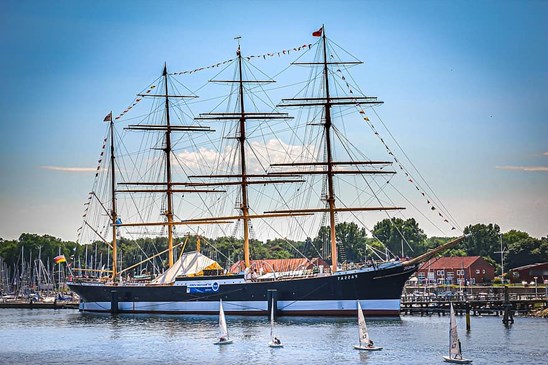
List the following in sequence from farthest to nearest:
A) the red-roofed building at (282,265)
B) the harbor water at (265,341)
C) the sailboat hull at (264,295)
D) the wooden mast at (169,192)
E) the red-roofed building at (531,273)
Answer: the red-roofed building at (531,273)
the wooden mast at (169,192)
the red-roofed building at (282,265)
the sailboat hull at (264,295)
the harbor water at (265,341)

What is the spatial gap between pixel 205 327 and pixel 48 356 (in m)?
22.2

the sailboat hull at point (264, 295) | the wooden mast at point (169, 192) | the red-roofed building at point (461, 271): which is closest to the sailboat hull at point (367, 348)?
the sailboat hull at point (264, 295)

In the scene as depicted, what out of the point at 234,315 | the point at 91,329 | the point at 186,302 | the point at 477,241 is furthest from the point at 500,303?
the point at 477,241

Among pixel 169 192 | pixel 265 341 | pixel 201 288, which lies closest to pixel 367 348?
pixel 265 341

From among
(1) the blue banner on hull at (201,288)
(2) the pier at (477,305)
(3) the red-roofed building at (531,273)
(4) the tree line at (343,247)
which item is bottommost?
(2) the pier at (477,305)

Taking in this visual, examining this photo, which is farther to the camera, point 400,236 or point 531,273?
point 400,236

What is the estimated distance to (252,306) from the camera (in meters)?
91.8

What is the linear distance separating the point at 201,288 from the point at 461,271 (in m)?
60.7

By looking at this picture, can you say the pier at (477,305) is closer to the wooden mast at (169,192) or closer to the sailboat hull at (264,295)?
the sailboat hull at (264,295)

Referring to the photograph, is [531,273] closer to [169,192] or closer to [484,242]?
[484,242]

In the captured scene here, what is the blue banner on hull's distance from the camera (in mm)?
95250

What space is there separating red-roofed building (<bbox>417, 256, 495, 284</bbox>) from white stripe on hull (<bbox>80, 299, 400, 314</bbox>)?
55.5 m

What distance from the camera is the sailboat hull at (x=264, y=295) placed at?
83.3 metres

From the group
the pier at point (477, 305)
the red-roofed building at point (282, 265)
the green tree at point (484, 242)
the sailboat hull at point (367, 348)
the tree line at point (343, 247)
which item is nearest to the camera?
the sailboat hull at point (367, 348)
